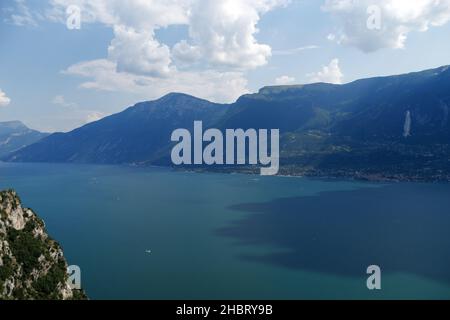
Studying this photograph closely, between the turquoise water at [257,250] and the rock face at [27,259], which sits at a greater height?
the rock face at [27,259]

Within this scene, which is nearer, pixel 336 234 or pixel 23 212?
pixel 23 212

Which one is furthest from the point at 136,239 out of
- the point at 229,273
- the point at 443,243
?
the point at 443,243

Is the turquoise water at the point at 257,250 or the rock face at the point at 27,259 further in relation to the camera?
the turquoise water at the point at 257,250

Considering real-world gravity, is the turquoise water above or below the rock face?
below

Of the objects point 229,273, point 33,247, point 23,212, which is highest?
point 23,212

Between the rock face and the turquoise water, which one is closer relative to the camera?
the rock face
